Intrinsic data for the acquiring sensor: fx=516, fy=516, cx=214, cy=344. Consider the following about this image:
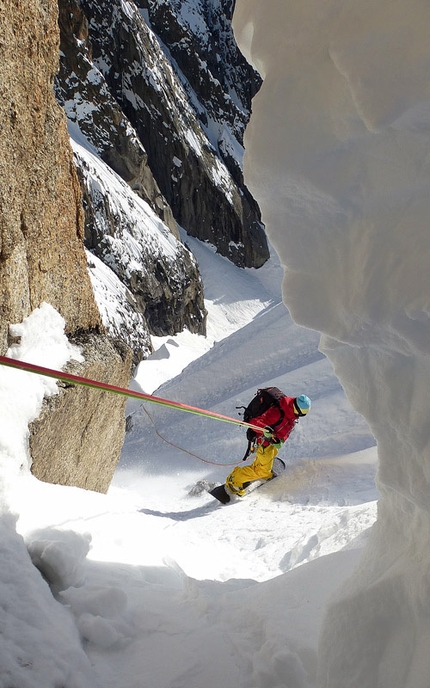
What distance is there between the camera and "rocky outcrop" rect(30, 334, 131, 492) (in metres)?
3.76

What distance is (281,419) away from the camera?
601 centimetres

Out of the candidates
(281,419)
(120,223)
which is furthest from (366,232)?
(120,223)

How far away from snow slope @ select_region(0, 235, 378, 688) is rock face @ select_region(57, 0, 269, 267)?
16027 millimetres

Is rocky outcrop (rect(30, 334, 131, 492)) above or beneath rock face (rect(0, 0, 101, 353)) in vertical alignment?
beneath

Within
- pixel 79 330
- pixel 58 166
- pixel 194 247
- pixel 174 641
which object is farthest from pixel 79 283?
pixel 194 247

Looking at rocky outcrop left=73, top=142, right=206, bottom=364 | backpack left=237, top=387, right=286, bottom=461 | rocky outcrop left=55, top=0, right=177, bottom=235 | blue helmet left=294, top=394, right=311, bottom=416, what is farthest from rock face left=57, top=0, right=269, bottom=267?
blue helmet left=294, top=394, right=311, bottom=416

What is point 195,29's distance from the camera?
32500mm

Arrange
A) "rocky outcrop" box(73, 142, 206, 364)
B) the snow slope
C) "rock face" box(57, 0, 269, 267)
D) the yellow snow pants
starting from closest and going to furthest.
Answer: the snow slope < the yellow snow pants < "rocky outcrop" box(73, 142, 206, 364) < "rock face" box(57, 0, 269, 267)

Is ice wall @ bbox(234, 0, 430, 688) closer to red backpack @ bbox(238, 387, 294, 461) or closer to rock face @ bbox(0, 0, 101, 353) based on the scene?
rock face @ bbox(0, 0, 101, 353)

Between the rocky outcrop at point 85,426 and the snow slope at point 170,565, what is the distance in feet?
0.62

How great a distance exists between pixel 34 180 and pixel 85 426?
203cm

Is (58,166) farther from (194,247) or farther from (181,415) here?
(194,247)

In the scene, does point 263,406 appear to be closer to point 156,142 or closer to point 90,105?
point 90,105

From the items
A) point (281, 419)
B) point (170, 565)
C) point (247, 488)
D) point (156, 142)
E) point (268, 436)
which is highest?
point (156, 142)
